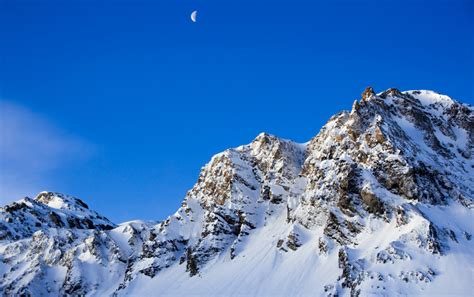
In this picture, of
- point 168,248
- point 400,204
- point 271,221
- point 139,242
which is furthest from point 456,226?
point 139,242

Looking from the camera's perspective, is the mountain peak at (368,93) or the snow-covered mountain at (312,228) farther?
the mountain peak at (368,93)

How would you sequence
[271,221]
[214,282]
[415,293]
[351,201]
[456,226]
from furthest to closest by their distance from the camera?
[271,221], [214,282], [351,201], [456,226], [415,293]

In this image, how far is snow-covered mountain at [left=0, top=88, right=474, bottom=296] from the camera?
101062 mm

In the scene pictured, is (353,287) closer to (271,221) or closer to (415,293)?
(415,293)

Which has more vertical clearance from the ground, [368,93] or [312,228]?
[368,93]

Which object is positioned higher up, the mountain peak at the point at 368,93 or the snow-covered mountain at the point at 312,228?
the mountain peak at the point at 368,93

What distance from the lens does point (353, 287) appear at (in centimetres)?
9719

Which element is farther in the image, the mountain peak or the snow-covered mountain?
the mountain peak

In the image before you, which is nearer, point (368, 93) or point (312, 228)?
point (312, 228)

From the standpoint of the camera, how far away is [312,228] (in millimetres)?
125875

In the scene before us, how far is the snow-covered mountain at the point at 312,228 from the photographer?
10106 centimetres

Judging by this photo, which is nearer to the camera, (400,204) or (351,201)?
(400,204)

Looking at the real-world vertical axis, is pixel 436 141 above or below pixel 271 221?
above

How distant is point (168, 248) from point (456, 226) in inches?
3068
